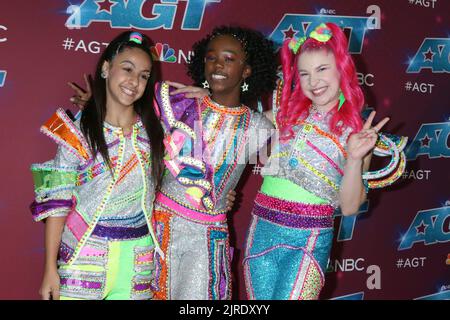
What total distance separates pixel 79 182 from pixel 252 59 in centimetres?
106

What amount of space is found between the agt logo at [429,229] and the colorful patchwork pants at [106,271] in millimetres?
2263

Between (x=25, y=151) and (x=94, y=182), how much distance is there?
79cm

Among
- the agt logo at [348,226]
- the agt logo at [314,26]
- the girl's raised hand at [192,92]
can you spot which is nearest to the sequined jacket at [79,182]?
the girl's raised hand at [192,92]

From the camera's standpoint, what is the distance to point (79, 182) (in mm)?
2359

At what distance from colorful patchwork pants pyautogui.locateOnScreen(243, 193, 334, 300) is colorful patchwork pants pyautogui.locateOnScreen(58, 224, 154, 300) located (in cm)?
51

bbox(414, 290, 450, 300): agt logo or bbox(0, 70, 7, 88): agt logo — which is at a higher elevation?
bbox(0, 70, 7, 88): agt logo

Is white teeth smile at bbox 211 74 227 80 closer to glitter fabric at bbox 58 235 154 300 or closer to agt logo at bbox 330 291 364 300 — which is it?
Answer: glitter fabric at bbox 58 235 154 300

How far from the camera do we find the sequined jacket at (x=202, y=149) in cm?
254

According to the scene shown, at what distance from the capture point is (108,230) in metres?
2.32

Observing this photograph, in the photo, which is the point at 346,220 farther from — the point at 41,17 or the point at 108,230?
the point at 41,17

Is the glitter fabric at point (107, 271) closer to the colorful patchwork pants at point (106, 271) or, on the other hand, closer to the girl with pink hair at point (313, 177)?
the colorful patchwork pants at point (106, 271)

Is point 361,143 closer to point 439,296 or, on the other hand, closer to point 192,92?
point 192,92

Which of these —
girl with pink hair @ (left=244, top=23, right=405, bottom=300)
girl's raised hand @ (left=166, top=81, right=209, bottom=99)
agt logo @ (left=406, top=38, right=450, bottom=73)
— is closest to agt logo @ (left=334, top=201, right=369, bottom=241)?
agt logo @ (left=406, top=38, right=450, bottom=73)

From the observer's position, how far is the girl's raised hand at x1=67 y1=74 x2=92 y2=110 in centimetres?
264
